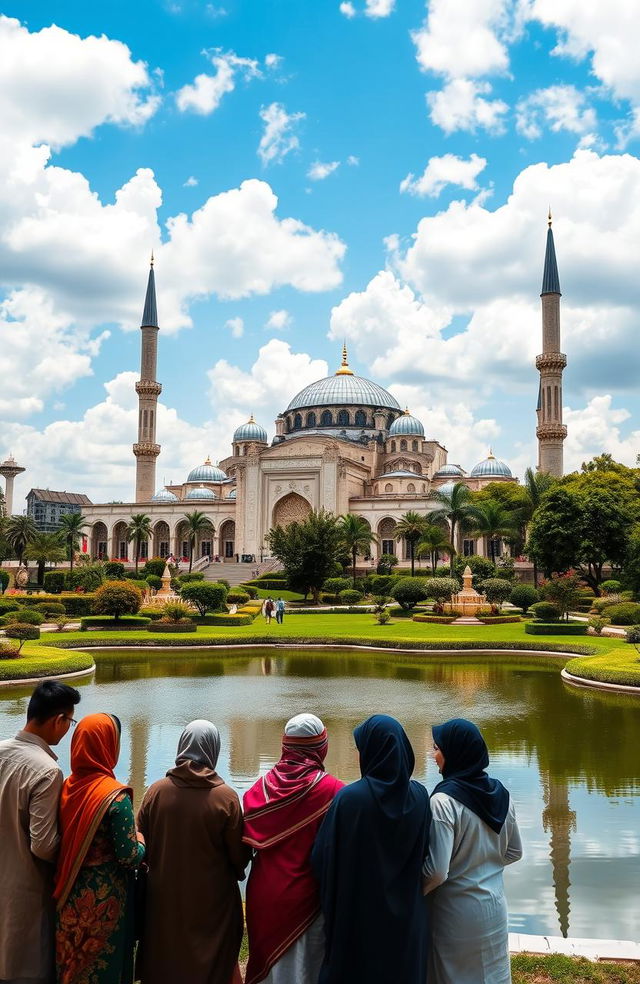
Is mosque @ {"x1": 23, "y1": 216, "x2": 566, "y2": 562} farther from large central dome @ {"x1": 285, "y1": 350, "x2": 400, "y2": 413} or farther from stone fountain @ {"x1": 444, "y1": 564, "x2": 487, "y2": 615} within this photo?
stone fountain @ {"x1": 444, "y1": 564, "x2": 487, "y2": 615}

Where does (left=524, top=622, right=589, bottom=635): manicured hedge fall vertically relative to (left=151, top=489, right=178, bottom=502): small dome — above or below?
below

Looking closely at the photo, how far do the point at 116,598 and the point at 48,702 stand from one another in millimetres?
23999

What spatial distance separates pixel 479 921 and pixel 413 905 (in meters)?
0.36

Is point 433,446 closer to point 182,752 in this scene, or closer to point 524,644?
point 524,644

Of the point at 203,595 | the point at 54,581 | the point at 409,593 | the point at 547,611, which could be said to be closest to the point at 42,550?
the point at 54,581

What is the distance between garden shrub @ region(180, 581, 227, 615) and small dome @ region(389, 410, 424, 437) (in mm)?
41086

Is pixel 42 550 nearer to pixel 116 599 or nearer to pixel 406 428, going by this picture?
pixel 116 599

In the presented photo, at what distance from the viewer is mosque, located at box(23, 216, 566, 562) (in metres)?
53.0

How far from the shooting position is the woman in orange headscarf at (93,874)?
3375mm

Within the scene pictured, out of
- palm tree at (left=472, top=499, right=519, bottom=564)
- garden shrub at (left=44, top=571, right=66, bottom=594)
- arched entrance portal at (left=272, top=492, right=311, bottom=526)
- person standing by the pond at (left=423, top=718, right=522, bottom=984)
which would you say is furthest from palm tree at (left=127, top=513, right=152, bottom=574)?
person standing by the pond at (left=423, top=718, right=522, bottom=984)

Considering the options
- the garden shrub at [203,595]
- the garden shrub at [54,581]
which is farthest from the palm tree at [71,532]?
the garden shrub at [203,595]

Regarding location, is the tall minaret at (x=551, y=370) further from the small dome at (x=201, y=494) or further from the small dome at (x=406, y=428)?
the small dome at (x=201, y=494)

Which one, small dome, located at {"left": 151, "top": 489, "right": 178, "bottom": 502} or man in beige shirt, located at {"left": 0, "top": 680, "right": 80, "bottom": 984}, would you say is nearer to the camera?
man in beige shirt, located at {"left": 0, "top": 680, "right": 80, "bottom": 984}

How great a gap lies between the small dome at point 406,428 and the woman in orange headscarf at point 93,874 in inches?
2592
